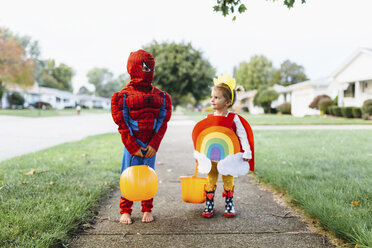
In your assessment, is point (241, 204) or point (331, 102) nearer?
point (241, 204)

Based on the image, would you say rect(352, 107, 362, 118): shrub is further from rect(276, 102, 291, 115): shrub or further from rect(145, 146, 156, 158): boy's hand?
rect(145, 146, 156, 158): boy's hand

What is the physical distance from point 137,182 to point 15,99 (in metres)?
55.2

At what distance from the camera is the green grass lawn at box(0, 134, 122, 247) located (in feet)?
7.97

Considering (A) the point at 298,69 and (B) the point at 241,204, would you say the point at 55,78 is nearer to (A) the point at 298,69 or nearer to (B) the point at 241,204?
(A) the point at 298,69

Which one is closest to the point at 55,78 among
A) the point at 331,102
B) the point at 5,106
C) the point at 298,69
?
the point at 5,106

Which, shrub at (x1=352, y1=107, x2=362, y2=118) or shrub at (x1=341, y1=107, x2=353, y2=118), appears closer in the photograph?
shrub at (x1=352, y1=107, x2=362, y2=118)

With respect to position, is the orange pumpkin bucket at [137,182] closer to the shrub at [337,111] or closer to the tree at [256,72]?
the shrub at [337,111]

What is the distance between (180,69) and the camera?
32031 mm

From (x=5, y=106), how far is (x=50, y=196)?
54.6 m

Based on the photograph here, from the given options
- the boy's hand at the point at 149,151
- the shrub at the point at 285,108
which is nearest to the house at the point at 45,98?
the shrub at the point at 285,108

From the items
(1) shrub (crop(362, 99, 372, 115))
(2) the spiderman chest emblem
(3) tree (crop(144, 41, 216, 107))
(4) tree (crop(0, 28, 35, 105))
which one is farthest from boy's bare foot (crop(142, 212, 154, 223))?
(4) tree (crop(0, 28, 35, 105))

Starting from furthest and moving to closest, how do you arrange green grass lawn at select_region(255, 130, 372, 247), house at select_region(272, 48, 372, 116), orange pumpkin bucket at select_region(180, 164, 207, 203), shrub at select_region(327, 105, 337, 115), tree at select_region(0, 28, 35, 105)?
1. tree at select_region(0, 28, 35, 105)
2. shrub at select_region(327, 105, 337, 115)
3. house at select_region(272, 48, 372, 116)
4. orange pumpkin bucket at select_region(180, 164, 207, 203)
5. green grass lawn at select_region(255, 130, 372, 247)

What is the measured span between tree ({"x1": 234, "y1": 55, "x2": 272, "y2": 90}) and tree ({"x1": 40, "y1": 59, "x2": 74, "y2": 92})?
148 feet

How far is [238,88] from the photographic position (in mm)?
3379
